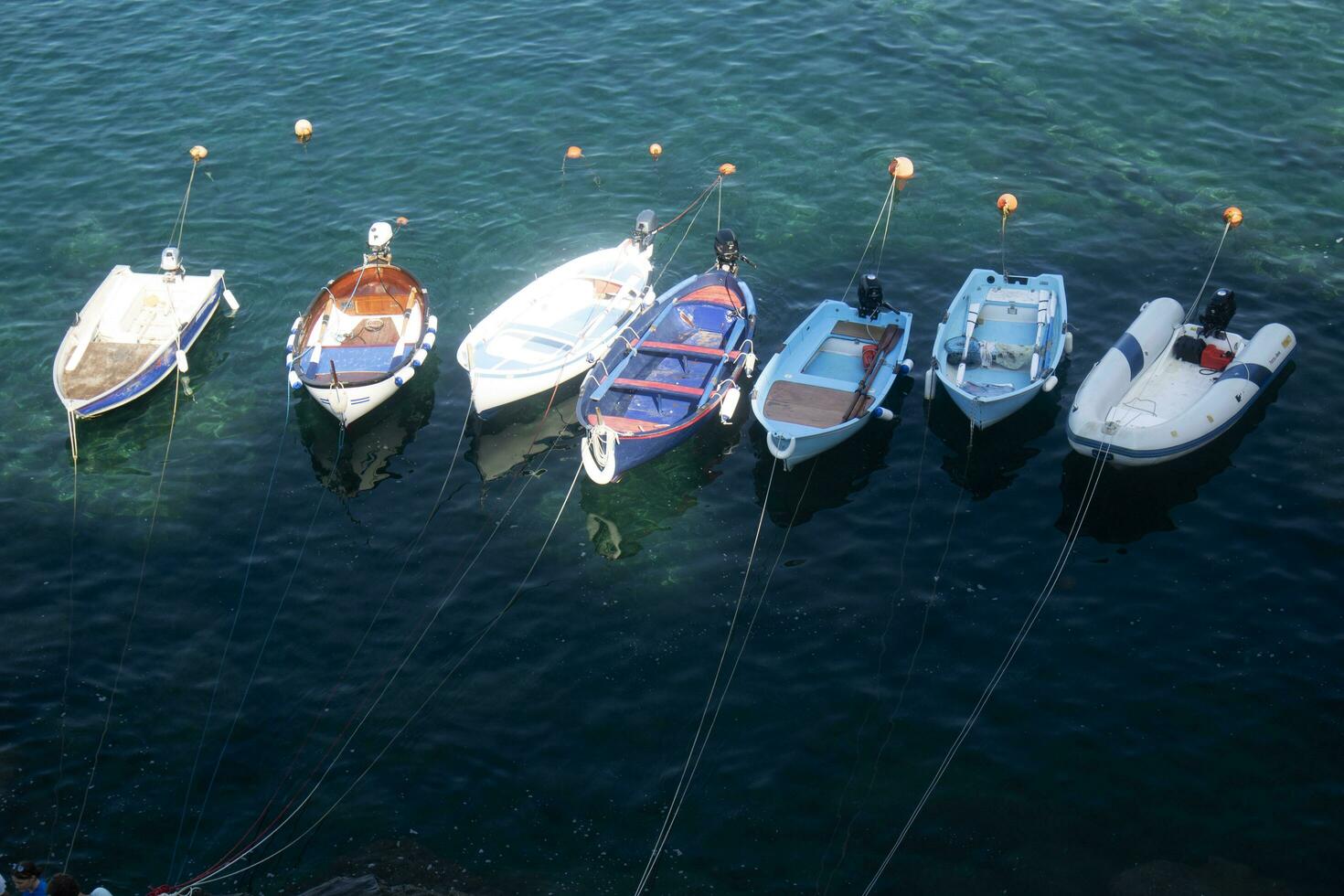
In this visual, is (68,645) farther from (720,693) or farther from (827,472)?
(827,472)

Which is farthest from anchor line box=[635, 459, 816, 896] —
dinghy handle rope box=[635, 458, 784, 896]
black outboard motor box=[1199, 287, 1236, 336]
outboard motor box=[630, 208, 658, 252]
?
black outboard motor box=[1199, 287, 1236, 336]

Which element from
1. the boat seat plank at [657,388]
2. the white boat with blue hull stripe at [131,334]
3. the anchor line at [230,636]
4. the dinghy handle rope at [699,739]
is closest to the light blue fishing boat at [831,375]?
the boat seat plank at [657,388]

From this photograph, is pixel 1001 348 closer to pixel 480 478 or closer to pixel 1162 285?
pixel 1162 285

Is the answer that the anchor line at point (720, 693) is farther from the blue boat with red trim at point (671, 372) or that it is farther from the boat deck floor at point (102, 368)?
the boat deck floor at point (102, 368)

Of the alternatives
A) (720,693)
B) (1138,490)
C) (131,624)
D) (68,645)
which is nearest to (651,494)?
(720,693)

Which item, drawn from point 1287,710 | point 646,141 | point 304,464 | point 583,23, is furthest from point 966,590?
point 583,23
